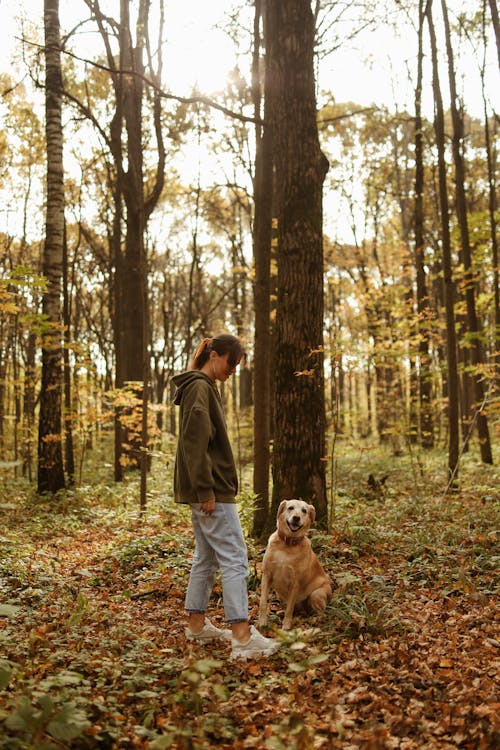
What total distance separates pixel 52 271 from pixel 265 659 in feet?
30.8

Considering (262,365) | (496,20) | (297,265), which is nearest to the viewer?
(297,265)

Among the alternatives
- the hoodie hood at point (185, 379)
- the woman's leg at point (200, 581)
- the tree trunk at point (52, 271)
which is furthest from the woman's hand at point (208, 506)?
the tree trunk at point (52, 271)

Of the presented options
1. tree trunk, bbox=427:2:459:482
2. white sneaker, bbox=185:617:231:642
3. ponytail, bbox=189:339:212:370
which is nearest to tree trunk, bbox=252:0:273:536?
white sneaker, bbox=185:617:231:642

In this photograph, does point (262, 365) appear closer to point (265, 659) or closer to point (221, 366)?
point (221, 366)

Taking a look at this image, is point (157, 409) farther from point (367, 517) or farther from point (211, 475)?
point (211, 475)

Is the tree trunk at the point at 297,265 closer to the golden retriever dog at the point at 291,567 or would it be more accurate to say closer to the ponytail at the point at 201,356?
the golden retriever dog at the point at 291,567

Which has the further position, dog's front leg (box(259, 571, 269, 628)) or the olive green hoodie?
dog's front leg (box(259, 571, 269, 628))

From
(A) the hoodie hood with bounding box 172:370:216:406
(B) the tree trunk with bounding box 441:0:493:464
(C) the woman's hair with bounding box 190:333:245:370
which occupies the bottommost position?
(A) the hoodie hood with bounding box 172:370:216:406

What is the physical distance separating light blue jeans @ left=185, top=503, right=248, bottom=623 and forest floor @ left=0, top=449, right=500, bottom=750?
36cm

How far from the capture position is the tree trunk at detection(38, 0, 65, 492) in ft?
38.1

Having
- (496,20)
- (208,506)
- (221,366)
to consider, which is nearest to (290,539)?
(208,506)

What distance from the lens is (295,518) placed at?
495cm

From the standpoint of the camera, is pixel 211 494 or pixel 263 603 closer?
pixel 211 494

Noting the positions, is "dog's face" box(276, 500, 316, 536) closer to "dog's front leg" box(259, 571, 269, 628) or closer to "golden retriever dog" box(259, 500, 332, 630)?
"golden retriever dog" box(259, 500, 332, 630)
